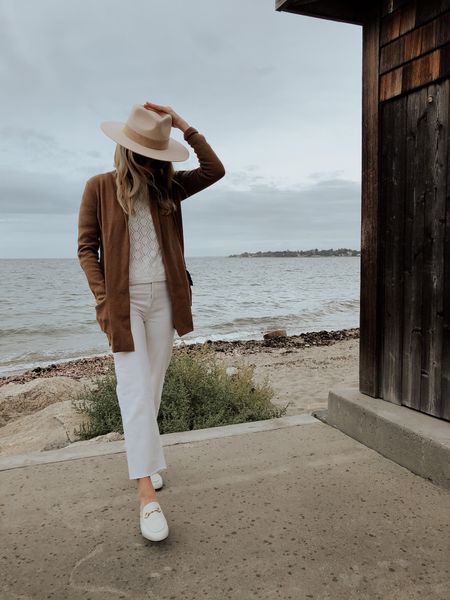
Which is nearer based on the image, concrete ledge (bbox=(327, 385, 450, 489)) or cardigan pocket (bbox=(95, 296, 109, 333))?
cardigan pocket (bbox=(95, 296, 109, 333))

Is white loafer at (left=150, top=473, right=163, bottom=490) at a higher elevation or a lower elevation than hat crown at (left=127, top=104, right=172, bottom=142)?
lower

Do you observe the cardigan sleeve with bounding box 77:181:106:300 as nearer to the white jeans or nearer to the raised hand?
the white jeans

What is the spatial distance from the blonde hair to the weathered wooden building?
1.58 meters

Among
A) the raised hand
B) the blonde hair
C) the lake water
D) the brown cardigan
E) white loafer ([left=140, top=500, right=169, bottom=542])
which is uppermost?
the raised hand

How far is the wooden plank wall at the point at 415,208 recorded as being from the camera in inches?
121

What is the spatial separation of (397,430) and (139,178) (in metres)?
2.15

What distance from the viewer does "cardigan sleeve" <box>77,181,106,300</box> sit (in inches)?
103

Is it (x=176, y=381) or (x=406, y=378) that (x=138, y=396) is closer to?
(x=406, y=378)

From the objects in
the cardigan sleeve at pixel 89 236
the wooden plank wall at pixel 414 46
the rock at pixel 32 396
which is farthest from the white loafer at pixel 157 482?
the rock at pixel 32 396

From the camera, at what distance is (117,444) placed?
3543 millimetres

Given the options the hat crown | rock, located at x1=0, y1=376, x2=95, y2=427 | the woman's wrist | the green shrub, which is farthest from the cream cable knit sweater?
rock, located at x1=0, y1=376, x2=95, y2=427

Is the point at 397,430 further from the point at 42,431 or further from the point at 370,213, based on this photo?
the point at 42,431

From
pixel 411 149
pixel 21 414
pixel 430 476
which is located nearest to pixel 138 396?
pixel 430 476

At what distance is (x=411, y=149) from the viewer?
330 cm
